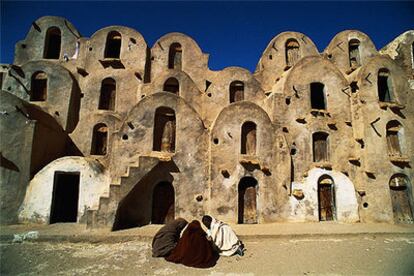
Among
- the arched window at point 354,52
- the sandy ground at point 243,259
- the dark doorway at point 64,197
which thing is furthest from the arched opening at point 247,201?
the arched window at point 354,52

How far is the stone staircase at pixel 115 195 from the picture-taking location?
38.9 ft

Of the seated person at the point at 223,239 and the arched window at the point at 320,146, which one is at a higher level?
the arched window at the point at 320,146

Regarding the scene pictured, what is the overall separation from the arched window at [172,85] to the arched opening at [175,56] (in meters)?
1.85

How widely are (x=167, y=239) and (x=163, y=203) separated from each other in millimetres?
4772

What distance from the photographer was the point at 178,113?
48.5ft

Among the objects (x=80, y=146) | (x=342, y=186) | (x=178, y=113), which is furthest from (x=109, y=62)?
(x=342, y=186)

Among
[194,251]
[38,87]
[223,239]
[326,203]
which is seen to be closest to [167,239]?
[194,251]

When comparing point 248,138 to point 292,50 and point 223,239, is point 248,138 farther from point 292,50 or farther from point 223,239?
point 292,50

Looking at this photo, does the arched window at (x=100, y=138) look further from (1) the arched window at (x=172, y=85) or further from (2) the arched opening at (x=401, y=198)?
(2) the arched opening at (x=401, y=198)

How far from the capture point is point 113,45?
20.4m

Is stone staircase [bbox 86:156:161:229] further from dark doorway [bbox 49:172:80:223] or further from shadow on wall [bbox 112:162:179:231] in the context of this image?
dark doorway [bbox 49:172:80:223]

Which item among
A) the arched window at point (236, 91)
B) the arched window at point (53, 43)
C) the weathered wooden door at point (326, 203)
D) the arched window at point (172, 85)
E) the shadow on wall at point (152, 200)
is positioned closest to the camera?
the shadow on wall at point (152, 200)

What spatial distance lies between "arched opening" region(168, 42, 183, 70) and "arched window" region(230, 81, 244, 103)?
4.29m

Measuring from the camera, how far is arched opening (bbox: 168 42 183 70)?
802 inches
